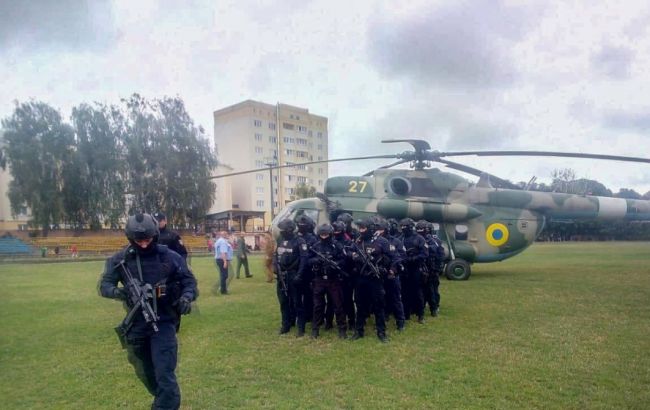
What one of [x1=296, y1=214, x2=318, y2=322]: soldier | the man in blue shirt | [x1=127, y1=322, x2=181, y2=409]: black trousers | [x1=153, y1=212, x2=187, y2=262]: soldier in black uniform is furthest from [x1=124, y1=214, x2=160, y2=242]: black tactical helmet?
the man in blue shirt

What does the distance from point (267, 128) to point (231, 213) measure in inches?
994

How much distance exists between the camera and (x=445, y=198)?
14656 mm

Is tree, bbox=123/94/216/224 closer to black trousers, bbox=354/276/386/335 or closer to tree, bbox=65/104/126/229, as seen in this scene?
tree, bbox=65/104/126/229

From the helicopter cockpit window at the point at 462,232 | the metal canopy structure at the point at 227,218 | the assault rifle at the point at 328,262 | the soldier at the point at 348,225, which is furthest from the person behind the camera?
the metal canopy structure at the point at 227,218

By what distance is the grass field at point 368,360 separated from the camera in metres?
5.15

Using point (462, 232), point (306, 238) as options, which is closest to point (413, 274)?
point (306, 238)

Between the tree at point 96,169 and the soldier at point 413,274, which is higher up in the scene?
the tree at point 96,169

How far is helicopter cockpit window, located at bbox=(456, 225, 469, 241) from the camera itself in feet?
48.7

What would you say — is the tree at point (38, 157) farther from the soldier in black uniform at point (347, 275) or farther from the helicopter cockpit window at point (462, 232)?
the soldier in black uniform at point (347, 275)

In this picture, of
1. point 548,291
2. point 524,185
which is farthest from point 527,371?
point 524,185

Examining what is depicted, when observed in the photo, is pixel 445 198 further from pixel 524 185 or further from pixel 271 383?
pixel 271 383

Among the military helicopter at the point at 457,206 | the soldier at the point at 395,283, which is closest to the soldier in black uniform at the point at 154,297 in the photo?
the soldier at the point at 395,283

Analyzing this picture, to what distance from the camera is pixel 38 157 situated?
39.2m

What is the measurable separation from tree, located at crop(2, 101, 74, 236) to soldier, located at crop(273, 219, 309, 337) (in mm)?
38866
